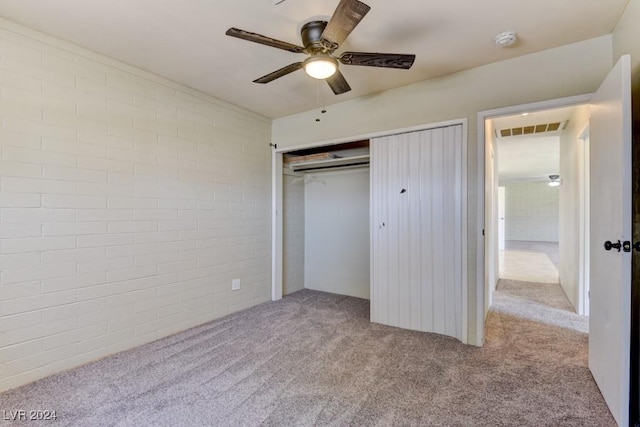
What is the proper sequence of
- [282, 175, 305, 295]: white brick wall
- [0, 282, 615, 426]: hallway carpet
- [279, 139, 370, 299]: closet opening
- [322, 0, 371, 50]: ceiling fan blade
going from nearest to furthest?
[322, 0, 371, 50]: ceiling fan blade < [0, 282, 615, 426]: hallway carpet < [279, 139, 370, 299]: closet opening < [282, 175, 305, 295]: white brick wall

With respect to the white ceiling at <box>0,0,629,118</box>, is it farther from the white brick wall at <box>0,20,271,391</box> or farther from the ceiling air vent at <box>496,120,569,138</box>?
the ceiling air vent at <box>496,120,569,138</box>

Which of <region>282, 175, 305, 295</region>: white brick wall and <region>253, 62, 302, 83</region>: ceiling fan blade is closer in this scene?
<region>253, 62, 302, 83</region>: ceiling fan blade

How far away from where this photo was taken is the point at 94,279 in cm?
244

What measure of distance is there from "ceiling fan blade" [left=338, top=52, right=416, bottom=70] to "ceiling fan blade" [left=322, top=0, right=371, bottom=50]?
0.46 ft

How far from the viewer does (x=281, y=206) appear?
4297 millimetres

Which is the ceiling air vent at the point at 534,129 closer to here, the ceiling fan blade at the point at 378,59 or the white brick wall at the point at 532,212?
the ceiling fan blade at the point at 378,59

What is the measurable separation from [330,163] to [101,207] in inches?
109

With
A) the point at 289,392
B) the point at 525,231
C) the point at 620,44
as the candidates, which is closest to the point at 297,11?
the point at 620,44

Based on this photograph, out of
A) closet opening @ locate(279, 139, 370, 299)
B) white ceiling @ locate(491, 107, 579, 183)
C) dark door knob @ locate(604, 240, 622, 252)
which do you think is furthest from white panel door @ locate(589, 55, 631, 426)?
closet opening @ locate(279, 139, 370, 299)

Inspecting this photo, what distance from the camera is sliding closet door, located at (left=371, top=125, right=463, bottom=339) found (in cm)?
289

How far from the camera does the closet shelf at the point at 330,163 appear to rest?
12.9 feet

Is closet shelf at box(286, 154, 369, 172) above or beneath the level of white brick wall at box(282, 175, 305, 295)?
above

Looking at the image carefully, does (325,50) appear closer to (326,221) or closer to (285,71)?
(285,71)

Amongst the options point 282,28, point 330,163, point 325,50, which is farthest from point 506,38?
point 330,163
